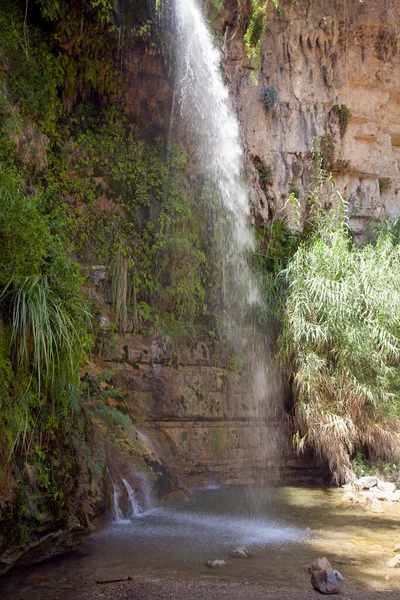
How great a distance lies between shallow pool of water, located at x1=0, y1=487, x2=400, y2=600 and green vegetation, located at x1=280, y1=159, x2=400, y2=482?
6.38ft

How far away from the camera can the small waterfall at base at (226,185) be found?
1045 cm

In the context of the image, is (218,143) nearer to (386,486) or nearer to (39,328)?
(386,486)

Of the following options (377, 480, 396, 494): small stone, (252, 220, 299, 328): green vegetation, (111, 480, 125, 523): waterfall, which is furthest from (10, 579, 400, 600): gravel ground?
(252, 220, 299, 328): green vegetation

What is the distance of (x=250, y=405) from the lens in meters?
10.4

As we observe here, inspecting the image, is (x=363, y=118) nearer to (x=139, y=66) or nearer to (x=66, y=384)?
(x=139, y=66)

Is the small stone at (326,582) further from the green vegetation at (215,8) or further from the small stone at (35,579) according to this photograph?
the green vegetation at (215,8)

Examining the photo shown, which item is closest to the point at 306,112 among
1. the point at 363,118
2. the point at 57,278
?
the point at 363,118

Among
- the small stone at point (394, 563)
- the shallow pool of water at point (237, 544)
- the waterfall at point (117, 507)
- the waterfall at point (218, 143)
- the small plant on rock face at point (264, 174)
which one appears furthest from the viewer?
the small plant on rock face at point (264, 174)

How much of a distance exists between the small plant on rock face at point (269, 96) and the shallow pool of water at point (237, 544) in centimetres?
982

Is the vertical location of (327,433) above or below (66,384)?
below

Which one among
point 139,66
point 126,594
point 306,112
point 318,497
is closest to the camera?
point 126,594

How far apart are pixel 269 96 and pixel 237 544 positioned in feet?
37.2

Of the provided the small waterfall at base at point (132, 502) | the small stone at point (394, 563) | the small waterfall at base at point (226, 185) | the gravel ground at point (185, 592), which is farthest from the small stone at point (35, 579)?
the small waterfall at base at point (226, 185)

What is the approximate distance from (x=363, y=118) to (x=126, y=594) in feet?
45.9
